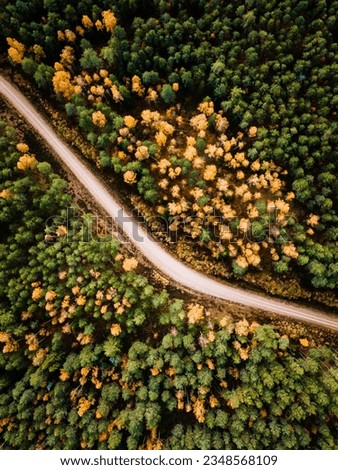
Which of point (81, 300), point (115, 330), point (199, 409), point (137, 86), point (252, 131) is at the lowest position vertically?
point (199, 409)

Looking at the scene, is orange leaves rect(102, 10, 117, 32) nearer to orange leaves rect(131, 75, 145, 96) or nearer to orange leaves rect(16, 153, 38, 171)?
orange leaves rect(131, 75, 145, 96)

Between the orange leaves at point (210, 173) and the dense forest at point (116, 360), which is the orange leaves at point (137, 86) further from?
the dense forest at point (116, 360)

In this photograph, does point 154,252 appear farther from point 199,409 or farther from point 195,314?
point 199,409

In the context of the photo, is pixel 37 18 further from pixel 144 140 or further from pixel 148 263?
pixel 148 263

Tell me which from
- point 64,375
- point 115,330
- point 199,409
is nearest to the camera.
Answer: point 199,409

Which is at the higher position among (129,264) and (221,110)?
(221,110)

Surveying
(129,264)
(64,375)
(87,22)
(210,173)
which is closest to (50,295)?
(64,375)

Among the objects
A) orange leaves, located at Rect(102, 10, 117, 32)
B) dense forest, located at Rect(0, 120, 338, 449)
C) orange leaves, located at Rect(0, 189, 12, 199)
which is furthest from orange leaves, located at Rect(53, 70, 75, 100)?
orange leaves, located at Rect(0, 189, 12, 199)
